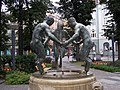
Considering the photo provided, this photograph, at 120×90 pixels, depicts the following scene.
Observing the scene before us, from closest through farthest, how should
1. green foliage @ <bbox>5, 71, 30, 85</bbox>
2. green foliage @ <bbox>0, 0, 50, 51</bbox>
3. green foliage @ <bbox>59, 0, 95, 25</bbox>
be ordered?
green foliage @ <bbox>5, 71, 30, 85</bbox> < green foliage @ <bbox>0, 0, 50, 51</bbox> < green foliage @ <bbox>59, 0, 95, 25</bbox>

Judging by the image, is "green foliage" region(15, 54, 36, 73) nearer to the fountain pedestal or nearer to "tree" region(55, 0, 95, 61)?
the fountain pedestal

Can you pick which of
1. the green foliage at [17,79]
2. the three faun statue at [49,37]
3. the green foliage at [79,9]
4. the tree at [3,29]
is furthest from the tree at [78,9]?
the three faun statue at [49,37]

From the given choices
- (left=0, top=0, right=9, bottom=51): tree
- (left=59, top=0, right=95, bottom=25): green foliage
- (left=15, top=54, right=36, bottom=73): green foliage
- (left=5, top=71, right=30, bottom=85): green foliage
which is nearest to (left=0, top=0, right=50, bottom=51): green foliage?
(left=15, top=54, right=36, bottom=73): green foliage

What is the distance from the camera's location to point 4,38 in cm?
1948

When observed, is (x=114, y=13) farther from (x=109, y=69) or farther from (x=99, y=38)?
(x=99, y=38)

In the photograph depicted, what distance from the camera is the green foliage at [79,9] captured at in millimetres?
36156

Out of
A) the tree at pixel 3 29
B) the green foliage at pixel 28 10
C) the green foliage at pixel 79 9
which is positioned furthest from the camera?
the green foliage at pixel 79 9

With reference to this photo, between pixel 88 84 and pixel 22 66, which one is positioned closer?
pixel 88 84

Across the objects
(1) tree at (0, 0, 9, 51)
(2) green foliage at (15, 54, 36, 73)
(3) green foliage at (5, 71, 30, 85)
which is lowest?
(3) green foliage at (5, 71, 30, 85)

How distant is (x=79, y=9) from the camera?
3641 centimetres

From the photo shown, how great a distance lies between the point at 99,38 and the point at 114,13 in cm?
4043

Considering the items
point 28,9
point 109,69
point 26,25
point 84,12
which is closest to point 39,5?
point 28,9

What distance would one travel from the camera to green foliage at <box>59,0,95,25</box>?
3616cm

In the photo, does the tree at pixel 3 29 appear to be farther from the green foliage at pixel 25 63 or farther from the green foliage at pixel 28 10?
the green foliage at pixel 28 10
